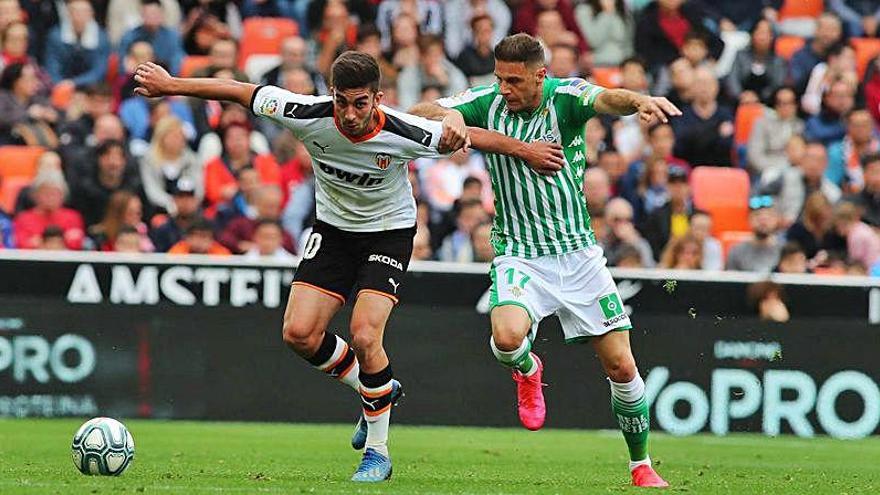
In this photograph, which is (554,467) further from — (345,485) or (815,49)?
(815,49)

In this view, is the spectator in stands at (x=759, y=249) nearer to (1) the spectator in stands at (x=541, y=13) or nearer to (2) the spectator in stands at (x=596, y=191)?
(2) the spectator in stands at (x=596, y=191)

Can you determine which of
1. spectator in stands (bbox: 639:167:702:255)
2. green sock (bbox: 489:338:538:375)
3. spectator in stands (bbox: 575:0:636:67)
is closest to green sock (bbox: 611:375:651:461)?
green sock (bbox: 489:338:538:375)

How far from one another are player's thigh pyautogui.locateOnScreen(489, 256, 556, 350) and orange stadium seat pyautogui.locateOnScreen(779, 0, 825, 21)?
12.7 metres

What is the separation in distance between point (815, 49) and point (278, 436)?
952cm

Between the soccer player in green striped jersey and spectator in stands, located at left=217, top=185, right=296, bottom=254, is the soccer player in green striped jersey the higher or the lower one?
the higher one

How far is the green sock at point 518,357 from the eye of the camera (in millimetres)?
10328

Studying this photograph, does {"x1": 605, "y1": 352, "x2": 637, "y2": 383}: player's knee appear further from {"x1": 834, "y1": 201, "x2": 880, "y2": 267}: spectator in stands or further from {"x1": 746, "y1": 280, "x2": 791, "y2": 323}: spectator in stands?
{"x1": 834, "y1": 201, "x2": 880, "y2": 267}: spectator in stands

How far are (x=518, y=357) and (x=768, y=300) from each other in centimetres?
613

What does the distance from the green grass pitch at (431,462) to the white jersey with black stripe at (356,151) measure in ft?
5.23

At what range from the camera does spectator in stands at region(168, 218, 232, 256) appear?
16.8 metres

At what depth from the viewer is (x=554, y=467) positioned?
12.2 m

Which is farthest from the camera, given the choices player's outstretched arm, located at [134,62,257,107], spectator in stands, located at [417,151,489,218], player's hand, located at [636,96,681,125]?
spectator in stands, located at [417,151,489,218]

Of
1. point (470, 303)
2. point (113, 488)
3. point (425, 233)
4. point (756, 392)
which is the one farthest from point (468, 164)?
point (113, 488)

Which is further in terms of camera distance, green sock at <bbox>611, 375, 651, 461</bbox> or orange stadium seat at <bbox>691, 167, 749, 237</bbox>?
orange stadium seat at <bbox>691, 167, 749, 237</bbox>
